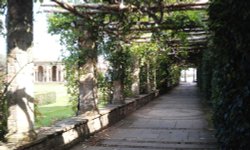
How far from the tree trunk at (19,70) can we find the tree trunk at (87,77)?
404 centimetres

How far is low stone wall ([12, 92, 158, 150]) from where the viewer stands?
20.7ft

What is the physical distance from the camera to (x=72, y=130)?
7996 mm

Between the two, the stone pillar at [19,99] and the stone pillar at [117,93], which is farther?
the stone pillar at [117,93]

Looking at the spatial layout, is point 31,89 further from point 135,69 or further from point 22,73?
point 135,69

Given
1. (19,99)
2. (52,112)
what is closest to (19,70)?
(19,99)

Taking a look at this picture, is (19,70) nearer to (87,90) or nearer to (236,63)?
(236,63)

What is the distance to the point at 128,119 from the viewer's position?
43.1 feet

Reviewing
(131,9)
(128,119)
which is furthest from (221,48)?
(128,119)

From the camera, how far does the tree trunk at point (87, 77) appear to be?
33.2 feet

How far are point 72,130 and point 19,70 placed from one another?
242cm

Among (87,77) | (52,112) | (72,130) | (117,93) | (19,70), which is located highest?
(19,70)

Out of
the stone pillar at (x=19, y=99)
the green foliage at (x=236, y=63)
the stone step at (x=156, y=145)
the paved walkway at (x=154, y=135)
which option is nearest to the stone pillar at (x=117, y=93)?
the paved walkway at (x=154, y=135)

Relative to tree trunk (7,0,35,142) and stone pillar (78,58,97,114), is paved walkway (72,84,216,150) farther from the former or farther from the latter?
tree trunk (7,0,35,142)

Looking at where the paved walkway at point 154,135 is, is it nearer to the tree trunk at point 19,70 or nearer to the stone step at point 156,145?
the stone step at point 156,145
